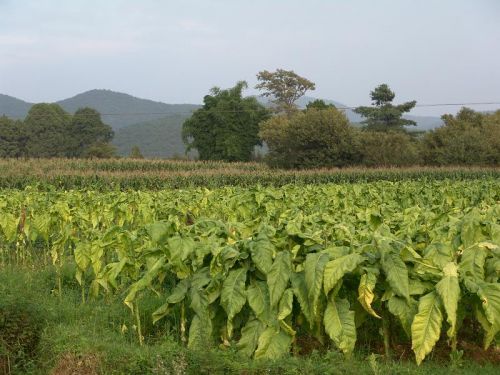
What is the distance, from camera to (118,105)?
184m

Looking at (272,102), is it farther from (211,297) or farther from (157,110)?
(157,110)

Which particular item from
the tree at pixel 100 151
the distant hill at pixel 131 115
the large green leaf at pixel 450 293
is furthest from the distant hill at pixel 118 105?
the large green leaf at pixel 450 293

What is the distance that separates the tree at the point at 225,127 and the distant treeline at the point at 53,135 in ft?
42.7

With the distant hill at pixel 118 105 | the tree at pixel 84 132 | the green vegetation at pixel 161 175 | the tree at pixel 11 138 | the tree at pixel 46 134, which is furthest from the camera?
the distant hill at pixel 118 105

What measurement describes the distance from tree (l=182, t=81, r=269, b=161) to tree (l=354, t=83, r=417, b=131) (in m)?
11.5

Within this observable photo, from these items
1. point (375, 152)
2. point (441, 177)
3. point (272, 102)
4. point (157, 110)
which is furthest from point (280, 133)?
point (157, 110)

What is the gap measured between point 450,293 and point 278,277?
1288mm

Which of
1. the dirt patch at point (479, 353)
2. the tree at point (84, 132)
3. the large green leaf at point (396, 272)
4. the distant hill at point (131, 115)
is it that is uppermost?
the distant hill at point (131, 115)

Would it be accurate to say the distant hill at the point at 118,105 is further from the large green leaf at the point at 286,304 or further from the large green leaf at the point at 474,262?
the large green leaf at the point at 474,262

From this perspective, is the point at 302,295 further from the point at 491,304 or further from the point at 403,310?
the point at 491,304

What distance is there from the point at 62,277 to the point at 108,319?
218 centimetres

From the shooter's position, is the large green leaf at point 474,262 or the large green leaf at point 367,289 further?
the large green leaf at point 474,262

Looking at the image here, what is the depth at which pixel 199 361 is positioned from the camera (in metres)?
4.49

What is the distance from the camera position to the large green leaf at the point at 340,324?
14.8 ft
